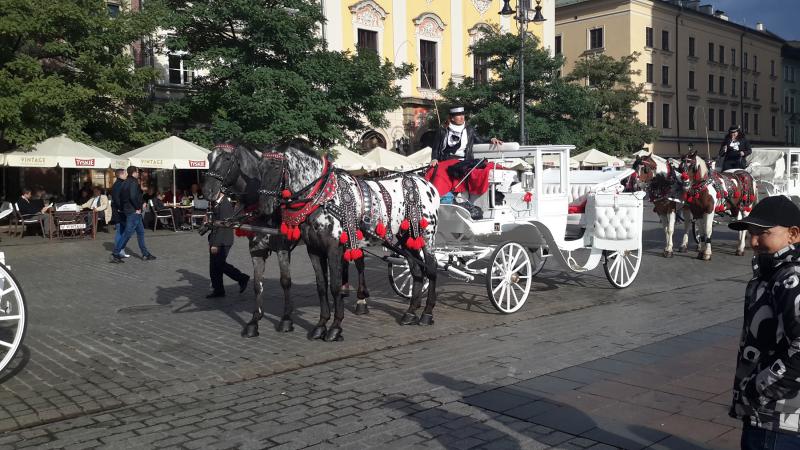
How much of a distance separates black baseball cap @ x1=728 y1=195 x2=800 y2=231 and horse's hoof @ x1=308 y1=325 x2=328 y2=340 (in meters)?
Result: 5.17

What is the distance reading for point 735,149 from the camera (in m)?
15.5

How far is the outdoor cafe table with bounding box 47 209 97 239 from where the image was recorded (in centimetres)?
1853

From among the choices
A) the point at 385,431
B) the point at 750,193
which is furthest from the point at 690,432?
the point at 750,193

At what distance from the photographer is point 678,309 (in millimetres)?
9195

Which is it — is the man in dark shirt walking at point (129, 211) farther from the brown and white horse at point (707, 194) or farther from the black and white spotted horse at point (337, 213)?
the brown and white horse at point (707, 194)

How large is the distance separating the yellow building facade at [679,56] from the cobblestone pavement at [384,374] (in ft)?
133

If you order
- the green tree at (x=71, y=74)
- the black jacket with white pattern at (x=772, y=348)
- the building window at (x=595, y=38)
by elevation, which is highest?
the building window at (x=595, y=38)

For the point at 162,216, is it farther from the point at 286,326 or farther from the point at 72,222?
the point at 286,326

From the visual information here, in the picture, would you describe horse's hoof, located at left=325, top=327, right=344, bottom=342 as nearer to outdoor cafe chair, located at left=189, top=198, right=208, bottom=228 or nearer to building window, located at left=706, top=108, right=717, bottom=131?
outdoor cafe chair, located at left=189, top=198, right=208, bottom=228

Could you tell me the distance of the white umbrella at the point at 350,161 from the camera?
22312 millimetres

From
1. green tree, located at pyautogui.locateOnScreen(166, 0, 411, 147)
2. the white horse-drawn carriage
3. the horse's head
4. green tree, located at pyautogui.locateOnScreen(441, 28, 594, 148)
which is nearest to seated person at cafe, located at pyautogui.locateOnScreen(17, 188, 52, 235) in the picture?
green tree, located at pyautogui.locateOnScreen(166, 0, 411, 147)

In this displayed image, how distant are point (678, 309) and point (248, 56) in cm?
1699

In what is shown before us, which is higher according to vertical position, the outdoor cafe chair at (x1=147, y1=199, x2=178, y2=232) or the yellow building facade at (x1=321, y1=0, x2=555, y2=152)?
the yellow building facade at (x1=321, y1=0, x2=555, y2=152)

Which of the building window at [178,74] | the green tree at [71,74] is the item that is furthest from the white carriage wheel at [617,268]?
the building window at [178,74]
